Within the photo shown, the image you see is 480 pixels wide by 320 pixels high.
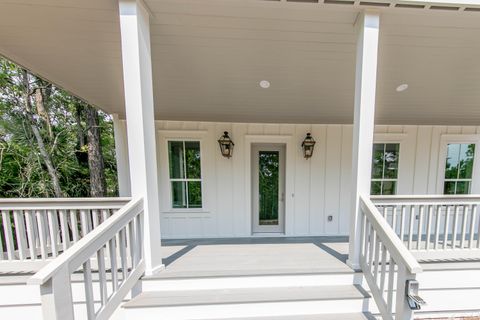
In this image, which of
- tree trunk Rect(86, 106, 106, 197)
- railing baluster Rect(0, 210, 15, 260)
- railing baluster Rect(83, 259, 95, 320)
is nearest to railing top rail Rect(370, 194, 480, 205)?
railing baluster Rect(83, 259, 95, 320)

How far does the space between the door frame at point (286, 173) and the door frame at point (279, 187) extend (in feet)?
0.23

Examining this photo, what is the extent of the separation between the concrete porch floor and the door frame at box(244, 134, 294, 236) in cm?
97

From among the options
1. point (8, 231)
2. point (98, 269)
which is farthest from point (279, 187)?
point (8, 231)

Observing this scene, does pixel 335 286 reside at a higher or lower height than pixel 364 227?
lower

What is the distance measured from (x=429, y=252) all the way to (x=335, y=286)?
125 centimetres

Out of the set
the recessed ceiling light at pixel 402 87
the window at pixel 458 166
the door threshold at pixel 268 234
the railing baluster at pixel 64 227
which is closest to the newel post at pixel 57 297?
the railing baluster at pixel 64 227

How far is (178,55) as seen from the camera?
7.57 ft

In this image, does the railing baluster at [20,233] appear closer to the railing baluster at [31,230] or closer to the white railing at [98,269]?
the railing baluster at [31,230]

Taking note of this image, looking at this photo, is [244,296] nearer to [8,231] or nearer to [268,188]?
[268,188]

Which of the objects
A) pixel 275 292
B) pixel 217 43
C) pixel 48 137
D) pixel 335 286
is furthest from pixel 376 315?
pixel 48 137

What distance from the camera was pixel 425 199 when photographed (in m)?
2.13

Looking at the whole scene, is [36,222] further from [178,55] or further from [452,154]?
[452,154]

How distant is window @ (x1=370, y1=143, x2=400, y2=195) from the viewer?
4.07 metres

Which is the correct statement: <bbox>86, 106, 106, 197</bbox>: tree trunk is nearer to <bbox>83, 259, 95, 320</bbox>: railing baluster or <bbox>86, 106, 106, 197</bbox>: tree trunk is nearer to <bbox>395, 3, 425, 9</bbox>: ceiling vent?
<bbox>83, 259, 95, 320</bbox>: railing baluster
